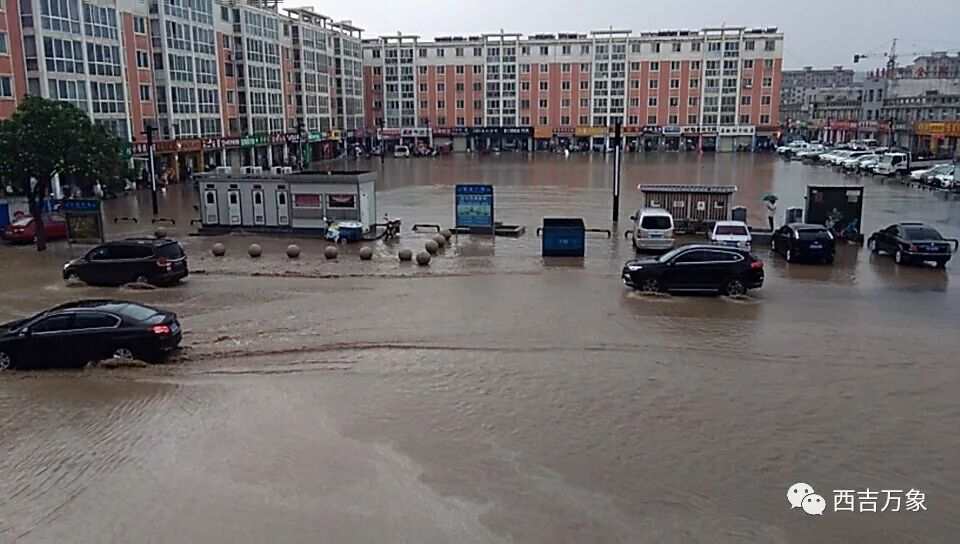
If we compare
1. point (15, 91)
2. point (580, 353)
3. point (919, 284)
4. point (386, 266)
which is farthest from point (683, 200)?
point (15, 91)

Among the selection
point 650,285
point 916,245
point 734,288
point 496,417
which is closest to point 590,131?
point 916,245

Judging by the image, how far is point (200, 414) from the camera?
1275cm

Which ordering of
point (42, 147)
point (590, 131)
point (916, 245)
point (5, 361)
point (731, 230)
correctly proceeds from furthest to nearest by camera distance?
point (590, 131), point (42, 147), point (731, 230), point (916, 245), point (5, 361)

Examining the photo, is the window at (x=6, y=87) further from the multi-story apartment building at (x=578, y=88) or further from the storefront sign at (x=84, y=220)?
the multi-story apartment building at (x=578, y=88)

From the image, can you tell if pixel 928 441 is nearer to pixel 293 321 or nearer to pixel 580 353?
pixel 580 353

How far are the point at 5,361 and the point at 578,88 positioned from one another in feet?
313

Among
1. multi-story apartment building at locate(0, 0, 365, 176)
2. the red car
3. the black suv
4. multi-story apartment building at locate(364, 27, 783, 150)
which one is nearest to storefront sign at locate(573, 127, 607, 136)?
multi-story apartment building at locate(364, 27, 783, 150)

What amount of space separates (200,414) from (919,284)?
2055 centimetres

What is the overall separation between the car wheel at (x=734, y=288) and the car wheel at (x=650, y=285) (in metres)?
1.75

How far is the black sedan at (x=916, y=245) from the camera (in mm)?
24906

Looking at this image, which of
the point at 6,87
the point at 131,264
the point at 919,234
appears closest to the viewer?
the point at 131,264

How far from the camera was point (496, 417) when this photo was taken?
12500 mm

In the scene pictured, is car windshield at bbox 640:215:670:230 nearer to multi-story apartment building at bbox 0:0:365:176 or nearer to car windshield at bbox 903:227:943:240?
car windshield at bbox 903:227:943:240

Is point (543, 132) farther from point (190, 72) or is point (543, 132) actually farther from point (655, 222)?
point (655, 222)
